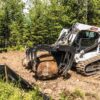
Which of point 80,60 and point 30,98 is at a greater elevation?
point 30,98

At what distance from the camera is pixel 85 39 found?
1593 centimetres

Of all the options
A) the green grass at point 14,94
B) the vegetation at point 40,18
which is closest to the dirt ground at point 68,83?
the green grass at point 14,94

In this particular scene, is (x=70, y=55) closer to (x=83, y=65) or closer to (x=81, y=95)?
(x=83, y=65)

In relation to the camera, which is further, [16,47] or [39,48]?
[16,47]

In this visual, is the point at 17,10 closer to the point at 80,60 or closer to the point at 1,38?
the point at 1,38

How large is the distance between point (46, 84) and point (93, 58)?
9.02 ft

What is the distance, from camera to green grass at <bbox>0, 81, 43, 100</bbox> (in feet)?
26.7

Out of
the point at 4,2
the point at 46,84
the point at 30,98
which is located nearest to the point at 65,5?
the point at 4,2

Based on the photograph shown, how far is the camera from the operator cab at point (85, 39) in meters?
15.7

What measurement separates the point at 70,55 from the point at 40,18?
10.5m

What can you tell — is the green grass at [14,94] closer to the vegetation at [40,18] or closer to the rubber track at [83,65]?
the rubber track at [83,65]

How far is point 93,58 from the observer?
15.3 metres

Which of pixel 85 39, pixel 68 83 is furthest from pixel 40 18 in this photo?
pixel 68 83

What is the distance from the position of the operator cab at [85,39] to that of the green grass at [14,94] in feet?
22.3
